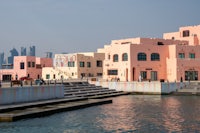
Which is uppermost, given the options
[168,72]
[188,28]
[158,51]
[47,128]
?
[188,28]

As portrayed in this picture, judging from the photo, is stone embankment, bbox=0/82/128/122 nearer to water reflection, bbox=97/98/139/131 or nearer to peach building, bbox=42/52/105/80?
water reflection, bbox=97/98/139/131

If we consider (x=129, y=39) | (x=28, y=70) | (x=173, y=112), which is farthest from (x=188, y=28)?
(x=173, y=112)

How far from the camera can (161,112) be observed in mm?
32312

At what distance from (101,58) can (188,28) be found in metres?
21.6

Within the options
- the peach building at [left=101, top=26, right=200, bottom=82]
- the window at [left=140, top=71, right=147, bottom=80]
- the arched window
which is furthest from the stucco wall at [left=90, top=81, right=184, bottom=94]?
the arched window

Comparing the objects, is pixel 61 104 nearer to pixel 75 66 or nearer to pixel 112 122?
pixel 112 122

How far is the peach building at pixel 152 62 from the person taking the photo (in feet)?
207

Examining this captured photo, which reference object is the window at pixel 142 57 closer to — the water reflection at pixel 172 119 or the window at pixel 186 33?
the window at pixel 186 33

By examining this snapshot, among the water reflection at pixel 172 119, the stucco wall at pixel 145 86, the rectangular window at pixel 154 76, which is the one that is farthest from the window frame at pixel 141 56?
the water reflection at pixel 172 119

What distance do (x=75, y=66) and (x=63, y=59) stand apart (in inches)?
161

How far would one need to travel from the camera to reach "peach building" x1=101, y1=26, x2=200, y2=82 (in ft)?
207

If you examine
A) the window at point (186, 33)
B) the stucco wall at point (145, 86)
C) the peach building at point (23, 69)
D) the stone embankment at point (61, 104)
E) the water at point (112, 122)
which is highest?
the window at point (186, 33)

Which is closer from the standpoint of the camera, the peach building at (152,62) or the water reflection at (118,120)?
the water reflection at (118,120)

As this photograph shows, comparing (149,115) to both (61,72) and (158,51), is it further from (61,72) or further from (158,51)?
(61,72)
